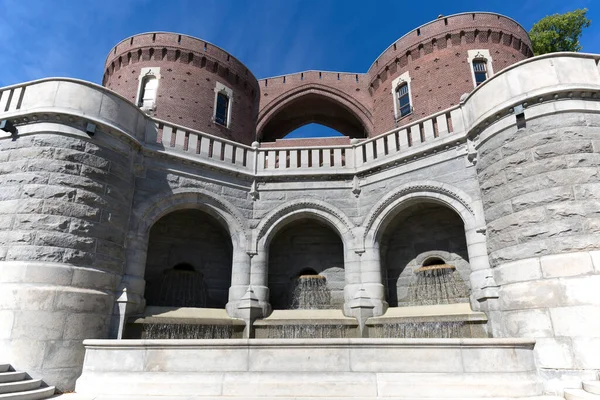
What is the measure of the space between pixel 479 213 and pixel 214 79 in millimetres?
15517

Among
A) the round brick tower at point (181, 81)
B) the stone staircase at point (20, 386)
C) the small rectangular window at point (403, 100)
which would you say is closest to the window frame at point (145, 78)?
the round brick tower at point (181, 81)

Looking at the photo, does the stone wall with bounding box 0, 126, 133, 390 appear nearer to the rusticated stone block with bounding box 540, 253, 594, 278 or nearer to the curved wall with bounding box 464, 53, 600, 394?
the curved wall with bounding box 464, 53, 600, 394

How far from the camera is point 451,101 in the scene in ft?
56.5

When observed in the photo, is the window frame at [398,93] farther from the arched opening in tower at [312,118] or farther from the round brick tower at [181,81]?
the round brick tower at [181,81]

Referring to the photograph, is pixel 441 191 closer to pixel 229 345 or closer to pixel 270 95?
pixel 229 345

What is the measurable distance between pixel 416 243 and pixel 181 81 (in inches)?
558

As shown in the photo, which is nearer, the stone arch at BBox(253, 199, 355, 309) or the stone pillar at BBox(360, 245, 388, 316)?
the stone pillar at BBox(360, 245, 388, 316)

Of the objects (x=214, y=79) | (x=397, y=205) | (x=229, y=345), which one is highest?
(x=214, y=79)

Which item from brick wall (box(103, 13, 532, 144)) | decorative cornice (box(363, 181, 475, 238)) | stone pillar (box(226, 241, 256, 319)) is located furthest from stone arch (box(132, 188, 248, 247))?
brick wall (box(103, 13, 532, 144))

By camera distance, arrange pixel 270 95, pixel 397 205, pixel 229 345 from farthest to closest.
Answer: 1. pixel 270 95
2. pixel 397 205
3. pixel 229 345

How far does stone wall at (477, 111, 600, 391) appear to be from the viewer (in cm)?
670

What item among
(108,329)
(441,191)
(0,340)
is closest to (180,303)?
(108,329)

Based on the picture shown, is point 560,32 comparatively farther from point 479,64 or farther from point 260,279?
point 260,279

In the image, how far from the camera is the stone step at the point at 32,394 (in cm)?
598
